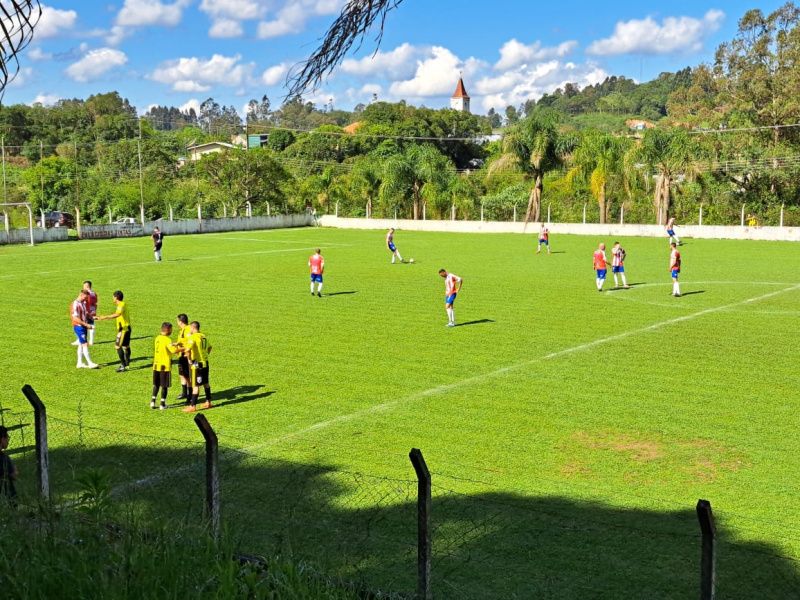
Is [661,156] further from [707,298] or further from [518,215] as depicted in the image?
[707,298]

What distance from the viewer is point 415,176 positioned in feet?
252

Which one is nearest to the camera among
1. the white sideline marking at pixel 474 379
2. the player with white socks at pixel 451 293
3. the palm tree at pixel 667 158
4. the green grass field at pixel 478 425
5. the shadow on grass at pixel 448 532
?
the shadow on grass at pixel 448 532

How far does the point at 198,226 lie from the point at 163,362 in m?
54.7

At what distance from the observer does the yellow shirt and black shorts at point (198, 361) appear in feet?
48.3

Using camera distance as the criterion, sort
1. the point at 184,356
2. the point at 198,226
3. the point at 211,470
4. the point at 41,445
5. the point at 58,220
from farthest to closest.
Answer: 1. the point at 198,226
2. the point at 58,220
3. the point at 184,356
4. the point at 41,445
5. the point at 211,470

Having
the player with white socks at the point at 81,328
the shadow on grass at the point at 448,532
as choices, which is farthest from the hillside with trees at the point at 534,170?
the shadow on grass at the point at 448,532

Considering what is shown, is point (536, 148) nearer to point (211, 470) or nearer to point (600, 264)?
point (600, 264)

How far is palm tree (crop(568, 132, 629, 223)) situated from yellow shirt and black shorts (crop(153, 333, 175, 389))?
5339 centimetres

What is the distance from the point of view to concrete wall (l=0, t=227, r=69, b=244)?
54.9 meters

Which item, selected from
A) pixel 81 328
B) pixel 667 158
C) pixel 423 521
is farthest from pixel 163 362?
pixel 667 158

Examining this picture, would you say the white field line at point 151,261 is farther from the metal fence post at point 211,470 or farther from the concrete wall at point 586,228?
the metal fence post at point 211,470

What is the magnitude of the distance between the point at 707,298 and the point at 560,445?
17.1 meters

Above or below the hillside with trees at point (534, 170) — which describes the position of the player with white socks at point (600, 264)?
below

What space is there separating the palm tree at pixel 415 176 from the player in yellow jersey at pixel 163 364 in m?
60.7
